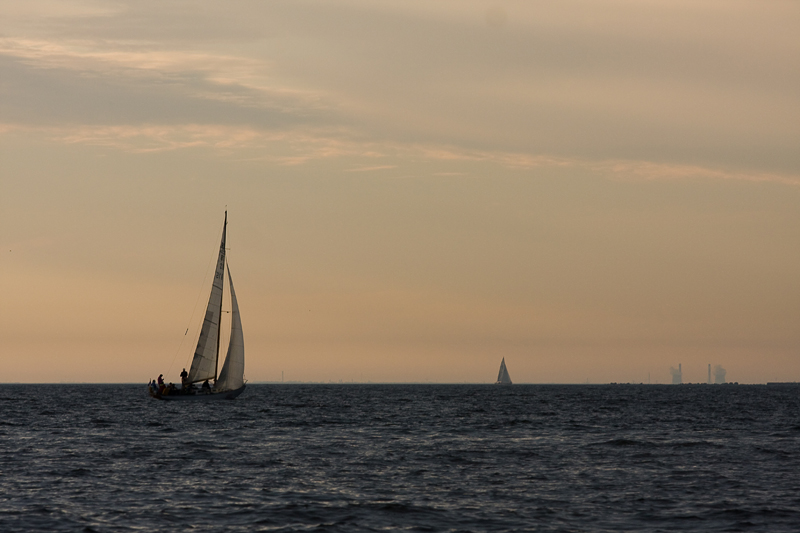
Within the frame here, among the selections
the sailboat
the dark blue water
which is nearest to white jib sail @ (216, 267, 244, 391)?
the sailboat

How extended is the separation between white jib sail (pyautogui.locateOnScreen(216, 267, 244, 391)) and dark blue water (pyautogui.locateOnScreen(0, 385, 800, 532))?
1400 inches

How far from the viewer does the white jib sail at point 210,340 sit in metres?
100

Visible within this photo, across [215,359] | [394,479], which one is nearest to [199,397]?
[215,359]

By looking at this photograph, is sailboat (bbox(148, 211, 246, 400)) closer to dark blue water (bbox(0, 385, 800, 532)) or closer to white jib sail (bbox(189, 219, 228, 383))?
white jib sail (bbox(189, 219, 228, 383))

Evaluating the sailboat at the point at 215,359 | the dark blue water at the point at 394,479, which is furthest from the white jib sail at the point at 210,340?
the dark blue water at the point at 394,479

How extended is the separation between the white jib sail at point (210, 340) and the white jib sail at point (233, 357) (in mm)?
1337

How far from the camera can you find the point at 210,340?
101 meters

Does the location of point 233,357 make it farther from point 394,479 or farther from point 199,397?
point 394,479

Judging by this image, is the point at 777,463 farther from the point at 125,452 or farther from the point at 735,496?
the point at 125,452

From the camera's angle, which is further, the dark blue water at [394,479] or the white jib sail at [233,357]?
the white jib sail at [233,357]

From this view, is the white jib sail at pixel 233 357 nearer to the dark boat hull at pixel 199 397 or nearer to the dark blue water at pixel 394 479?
the dark boat hull at pixel 199 397

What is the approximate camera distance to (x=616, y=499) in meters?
32.8

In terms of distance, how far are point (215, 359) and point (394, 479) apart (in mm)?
67323

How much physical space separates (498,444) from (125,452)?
20974 mm
